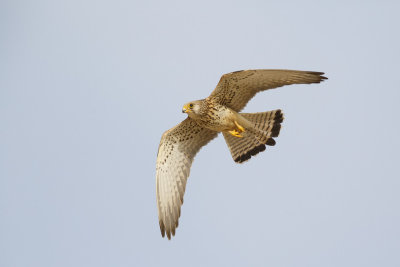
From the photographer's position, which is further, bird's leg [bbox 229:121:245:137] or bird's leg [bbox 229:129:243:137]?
bird's leg [bbox 229:129:243:137]

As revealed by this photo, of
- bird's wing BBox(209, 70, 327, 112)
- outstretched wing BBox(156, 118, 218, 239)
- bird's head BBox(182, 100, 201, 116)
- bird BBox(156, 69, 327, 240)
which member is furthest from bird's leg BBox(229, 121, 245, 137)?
bird's head BBox(182, 100, 201, 116)

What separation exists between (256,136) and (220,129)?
668 mm

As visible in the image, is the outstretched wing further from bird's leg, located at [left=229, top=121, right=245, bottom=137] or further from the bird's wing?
the bird's wing

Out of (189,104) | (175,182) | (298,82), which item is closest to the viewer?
(298,82)

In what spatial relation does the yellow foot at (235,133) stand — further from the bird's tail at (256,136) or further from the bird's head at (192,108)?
the bird's head at (192,108)

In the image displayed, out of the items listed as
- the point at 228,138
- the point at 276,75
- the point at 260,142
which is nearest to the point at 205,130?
the point at 228,138

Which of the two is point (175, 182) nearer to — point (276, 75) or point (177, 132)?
point (177, 132)

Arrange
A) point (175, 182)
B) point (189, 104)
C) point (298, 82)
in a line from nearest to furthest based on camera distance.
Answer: point (298, 82) < point (189, 104) < point (175, 182)

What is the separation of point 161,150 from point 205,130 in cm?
93

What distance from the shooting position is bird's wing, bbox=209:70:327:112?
30.9 feet

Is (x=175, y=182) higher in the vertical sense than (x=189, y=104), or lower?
lower

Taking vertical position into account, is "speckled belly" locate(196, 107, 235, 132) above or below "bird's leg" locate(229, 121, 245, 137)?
above

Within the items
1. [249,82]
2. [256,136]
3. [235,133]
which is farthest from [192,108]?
[256,136]

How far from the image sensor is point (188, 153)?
11148 mm
